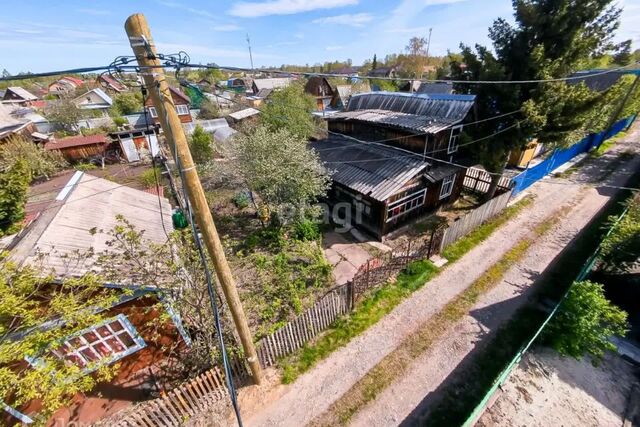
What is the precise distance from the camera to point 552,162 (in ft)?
65.4

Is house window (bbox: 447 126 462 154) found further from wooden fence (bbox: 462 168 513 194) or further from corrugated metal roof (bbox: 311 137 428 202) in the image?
wooden fence (bbox: 462 168 513 194)

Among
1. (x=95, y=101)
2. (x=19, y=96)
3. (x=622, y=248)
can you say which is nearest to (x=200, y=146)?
(x=622, y=248)

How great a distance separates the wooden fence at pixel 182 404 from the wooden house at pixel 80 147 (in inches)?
1088

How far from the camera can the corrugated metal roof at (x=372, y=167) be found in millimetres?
13164

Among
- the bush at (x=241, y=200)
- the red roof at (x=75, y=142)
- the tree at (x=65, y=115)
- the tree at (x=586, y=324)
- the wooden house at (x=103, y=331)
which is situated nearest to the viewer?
the wooden house at (x=103, y=331)

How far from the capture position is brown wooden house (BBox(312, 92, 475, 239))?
44.8ft

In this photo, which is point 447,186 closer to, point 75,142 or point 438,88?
point 438,88

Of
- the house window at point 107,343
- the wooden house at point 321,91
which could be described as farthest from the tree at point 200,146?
the wooden house at point 321,91

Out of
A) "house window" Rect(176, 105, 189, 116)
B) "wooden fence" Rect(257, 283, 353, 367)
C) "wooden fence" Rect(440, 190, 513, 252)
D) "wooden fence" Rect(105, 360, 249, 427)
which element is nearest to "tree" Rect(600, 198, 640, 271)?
"wooden fence" Rect(440, 190, 513, 252)

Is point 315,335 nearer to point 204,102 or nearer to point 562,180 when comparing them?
point 562,180

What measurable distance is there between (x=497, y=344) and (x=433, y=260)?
4.26m

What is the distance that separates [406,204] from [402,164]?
2.21 meters

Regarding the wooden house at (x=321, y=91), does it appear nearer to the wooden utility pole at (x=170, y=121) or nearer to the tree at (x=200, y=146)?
the tree at (x=200, y=146)

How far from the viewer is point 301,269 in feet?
37.7
